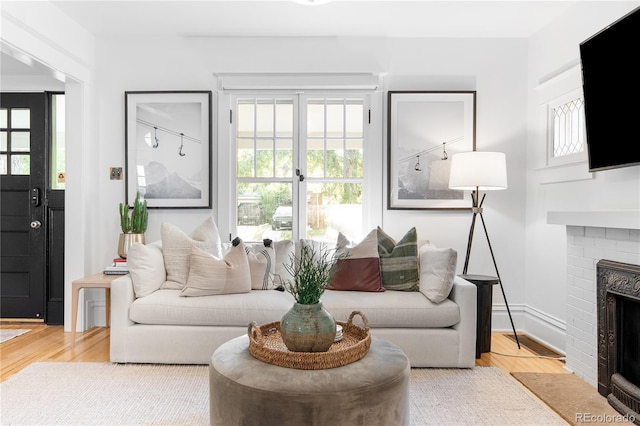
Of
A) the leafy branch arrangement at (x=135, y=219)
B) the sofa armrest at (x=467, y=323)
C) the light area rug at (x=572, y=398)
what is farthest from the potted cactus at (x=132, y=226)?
the light area rug at (x=572, y=398)

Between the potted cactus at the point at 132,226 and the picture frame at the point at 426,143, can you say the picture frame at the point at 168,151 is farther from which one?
the picture frame at the point at 426,143

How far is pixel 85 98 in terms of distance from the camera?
3.75m

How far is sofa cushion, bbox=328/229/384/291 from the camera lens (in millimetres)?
3086

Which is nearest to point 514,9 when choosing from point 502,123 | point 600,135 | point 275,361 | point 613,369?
point 502,123

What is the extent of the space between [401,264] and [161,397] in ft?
5.94

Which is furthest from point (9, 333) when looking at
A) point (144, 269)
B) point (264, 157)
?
point (264, 157)

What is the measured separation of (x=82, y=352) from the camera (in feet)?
10.3

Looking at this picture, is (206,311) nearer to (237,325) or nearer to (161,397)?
(237,325)

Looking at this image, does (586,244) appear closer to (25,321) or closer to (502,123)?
(502,123)

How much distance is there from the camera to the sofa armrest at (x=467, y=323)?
283 centimetres

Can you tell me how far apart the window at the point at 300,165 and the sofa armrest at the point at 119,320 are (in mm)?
1263

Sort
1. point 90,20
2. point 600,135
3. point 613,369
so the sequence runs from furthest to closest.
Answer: point 90,20 → point 600,135 → point 613,369

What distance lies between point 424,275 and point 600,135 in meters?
1.43

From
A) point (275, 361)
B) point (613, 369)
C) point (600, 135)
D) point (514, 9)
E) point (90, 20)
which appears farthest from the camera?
point (90, 20)
